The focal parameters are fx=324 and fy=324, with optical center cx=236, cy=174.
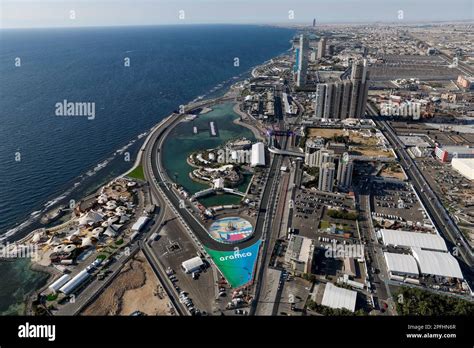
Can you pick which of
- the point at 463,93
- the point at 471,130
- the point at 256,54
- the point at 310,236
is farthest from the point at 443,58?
the point at 310,236

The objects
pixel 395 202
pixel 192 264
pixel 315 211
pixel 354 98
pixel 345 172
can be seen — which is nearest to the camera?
pixel 192 264

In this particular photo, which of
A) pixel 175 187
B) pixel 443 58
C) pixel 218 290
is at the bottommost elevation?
pixel 218 290

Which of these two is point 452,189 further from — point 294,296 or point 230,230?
point 230,230

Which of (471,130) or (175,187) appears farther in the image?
(471,130)

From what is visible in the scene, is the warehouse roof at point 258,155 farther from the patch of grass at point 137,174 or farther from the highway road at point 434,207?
the highway road at point 434,207

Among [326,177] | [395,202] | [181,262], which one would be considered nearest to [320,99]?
[326,177]

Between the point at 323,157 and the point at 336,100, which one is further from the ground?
the point at 336,100
